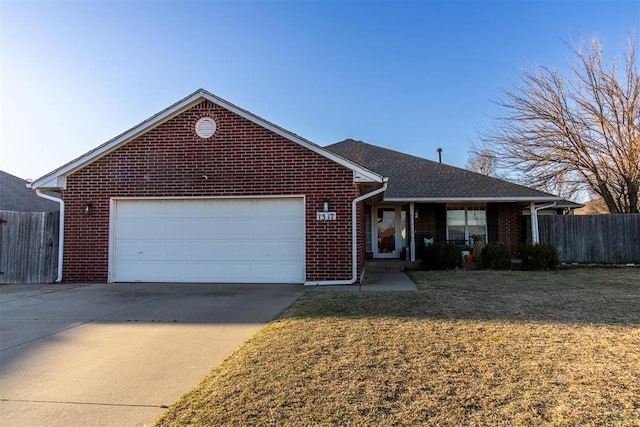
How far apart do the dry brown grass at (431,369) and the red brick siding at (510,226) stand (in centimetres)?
782

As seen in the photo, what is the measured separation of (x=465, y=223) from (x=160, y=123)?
36.1 ft

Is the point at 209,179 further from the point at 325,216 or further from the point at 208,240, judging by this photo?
the point at 325,216

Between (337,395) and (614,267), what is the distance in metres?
14.2

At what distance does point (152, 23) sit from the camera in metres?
9.13

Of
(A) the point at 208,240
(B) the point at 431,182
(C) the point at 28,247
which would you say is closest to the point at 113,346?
(A) the point at 208,240

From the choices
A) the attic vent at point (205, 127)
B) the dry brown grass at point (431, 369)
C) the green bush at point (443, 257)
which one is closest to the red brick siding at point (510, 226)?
the green bush at point (443, 257)

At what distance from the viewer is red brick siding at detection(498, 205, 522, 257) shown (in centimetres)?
1428

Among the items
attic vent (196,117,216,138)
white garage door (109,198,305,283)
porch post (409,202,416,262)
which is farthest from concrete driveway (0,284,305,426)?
porch post (409,202,416,262)

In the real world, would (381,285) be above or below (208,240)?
below

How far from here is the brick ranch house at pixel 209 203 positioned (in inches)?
358

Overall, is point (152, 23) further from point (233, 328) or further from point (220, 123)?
point (233, 328)

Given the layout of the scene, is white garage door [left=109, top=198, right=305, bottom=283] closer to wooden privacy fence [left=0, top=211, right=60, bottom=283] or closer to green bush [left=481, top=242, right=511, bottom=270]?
wooden privacy fence [left=0, top=211, right=60, bottom=283]

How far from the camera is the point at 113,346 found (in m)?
4.52

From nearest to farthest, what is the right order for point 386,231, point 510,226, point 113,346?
1. point 113,346
2. point 510,226
3. point 386,231
